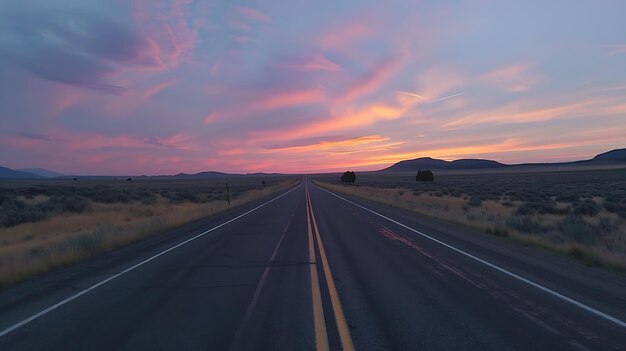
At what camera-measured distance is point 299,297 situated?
7938 mm

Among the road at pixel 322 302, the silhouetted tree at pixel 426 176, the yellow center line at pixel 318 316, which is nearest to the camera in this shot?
the yellow center line at pixel 318 316

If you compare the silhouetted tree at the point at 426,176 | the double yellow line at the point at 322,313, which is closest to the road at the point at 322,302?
the double yellow line at the point at 322,313

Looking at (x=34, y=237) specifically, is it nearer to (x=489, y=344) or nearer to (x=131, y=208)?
(x=131, y=208)

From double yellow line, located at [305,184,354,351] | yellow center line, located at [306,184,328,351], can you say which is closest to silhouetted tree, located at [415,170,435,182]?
double yellow line, located at [305,184,354,351]

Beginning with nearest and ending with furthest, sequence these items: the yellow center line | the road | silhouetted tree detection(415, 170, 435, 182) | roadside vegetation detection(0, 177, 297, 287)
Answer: the yellow center line → the road → roadside vegetation detection(0, 177, 297, 287) → silhouetted tree detection(415, 170, 435, 182)

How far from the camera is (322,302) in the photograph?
7555mm

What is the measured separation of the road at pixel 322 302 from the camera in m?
5.83

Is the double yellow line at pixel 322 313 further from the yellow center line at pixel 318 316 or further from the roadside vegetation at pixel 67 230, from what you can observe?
the roadside vegetation at pixel 67 230

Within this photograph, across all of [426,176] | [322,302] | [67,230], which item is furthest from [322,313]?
[426,176]

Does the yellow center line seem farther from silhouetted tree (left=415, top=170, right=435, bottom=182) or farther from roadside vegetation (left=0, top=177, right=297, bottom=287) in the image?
silhouetted tree (left=415, top=170, right=435, bottom=182)

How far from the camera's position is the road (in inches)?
230

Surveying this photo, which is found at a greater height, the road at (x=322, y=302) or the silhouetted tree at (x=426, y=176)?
the silhouetted tree at (x=426, y=176)

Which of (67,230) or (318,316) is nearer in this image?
(318,316)

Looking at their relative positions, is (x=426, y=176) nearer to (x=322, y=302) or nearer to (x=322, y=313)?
(x=322, y=302)
